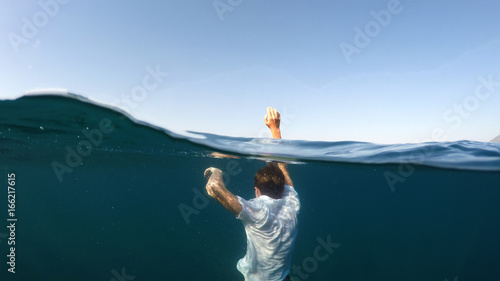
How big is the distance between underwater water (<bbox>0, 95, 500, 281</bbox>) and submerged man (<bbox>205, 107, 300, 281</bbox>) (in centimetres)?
601

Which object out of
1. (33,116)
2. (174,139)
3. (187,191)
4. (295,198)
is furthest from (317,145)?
(187,191)

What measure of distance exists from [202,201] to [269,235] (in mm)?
26210

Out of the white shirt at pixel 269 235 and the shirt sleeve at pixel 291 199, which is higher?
the shirt sleeve at pixel 291 199

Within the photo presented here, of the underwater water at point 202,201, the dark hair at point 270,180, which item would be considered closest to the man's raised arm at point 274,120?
the dark hair at point 270,180

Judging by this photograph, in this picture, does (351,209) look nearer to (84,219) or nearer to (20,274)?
(20,274)

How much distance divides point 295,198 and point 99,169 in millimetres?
26071

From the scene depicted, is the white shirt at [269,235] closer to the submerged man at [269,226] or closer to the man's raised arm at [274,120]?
the submerged man at [269,226]

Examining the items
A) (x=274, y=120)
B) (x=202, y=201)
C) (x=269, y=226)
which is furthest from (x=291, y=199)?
(x=202, y=201)

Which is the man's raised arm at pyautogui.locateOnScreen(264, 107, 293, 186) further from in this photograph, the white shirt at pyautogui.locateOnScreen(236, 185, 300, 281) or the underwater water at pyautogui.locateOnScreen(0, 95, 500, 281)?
the underwater water at pyautogui.locateOnScreen(0, 95, 500, 281)

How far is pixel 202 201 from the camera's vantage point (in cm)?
2888

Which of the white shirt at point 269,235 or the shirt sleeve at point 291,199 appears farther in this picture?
the shirt sleeve at point 291,199

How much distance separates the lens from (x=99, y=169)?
25.4 m

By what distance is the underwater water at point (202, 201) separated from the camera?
440 inches

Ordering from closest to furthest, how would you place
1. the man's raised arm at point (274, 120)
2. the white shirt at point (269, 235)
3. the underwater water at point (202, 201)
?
the white shirt at point (269, 235), the man's raised arm at point (274, 120), the underwater water at point (202, 201)
